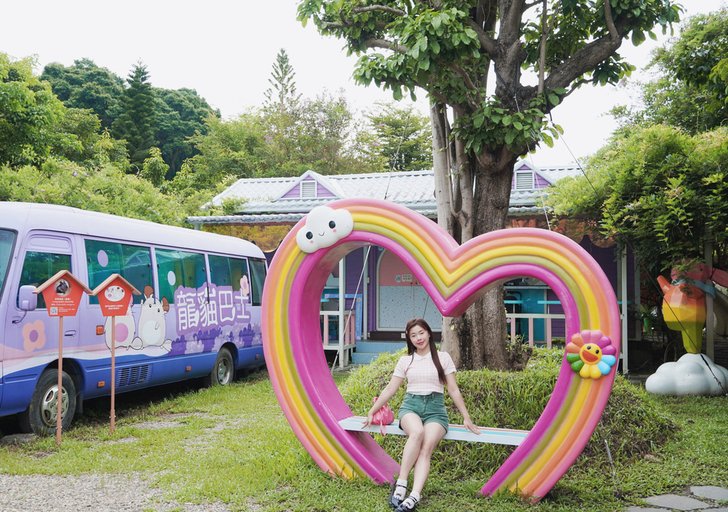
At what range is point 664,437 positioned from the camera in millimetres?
6555

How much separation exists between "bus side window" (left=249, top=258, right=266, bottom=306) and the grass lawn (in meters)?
3.67

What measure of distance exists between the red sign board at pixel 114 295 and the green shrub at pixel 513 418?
2.62m

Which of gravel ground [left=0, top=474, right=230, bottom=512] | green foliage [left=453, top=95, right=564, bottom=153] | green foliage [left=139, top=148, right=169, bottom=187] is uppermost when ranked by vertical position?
green foliage [left=139, top=148, right=169, bottom=187]

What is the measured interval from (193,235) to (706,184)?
7109 millimetres

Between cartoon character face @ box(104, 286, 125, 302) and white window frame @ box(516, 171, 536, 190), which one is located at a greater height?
white window frame @ box(516, 171, 536, 190)

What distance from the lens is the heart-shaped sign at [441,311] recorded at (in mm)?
4578

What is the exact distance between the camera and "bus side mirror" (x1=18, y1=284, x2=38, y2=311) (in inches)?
259

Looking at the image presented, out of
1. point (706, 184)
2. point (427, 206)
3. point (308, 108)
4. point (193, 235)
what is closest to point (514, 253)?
point (706, 184)

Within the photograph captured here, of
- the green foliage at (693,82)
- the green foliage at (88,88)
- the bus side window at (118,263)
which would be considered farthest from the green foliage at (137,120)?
the bus side window at (118,263)

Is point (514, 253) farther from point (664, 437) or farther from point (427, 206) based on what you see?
point (427, 206)

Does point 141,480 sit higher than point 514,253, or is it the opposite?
point 514,253

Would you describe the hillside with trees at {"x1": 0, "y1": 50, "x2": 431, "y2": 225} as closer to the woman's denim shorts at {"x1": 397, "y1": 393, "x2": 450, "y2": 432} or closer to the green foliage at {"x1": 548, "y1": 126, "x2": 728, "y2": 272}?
the green foliage at {"x1": 548, "y1": 126, "x2": 728, "y2": 272}

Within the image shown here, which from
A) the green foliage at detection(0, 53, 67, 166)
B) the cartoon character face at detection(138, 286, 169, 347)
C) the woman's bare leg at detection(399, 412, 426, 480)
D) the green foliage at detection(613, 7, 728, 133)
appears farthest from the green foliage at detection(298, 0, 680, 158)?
the green foliage at detection(0, 53, 67, 166)

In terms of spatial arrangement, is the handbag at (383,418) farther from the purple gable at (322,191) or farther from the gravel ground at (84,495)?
the purple gable at (322,191)
